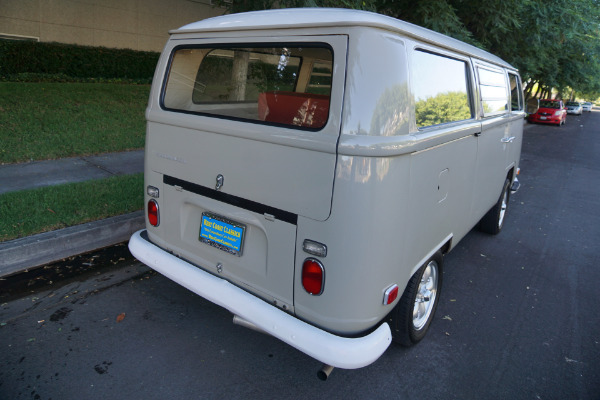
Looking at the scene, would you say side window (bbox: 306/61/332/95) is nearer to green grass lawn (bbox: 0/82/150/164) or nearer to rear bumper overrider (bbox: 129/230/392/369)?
rear bumper overrider (bbox: 129/230/392/369)

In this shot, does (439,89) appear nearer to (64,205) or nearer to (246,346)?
(246,346)

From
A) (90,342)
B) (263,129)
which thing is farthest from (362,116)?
(90,342)

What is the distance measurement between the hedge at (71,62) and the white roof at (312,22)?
10.1 m

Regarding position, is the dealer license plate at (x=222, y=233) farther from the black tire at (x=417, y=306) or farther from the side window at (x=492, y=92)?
the side window at (x=492, y=92)

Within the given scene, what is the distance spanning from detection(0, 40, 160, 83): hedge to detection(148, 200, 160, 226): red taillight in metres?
9.68

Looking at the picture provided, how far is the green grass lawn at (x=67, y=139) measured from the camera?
461 cm

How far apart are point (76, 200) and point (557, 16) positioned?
42.6ft

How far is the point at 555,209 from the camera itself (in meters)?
7.39

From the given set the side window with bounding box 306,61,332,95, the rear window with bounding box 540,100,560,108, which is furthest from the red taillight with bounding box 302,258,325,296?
the rear window with bounding box 540,100,560,108

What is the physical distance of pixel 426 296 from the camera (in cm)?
333

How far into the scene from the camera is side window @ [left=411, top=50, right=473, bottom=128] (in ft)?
8.80

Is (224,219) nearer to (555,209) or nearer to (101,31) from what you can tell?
(555,209)

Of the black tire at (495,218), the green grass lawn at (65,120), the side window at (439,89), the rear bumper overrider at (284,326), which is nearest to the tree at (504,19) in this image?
the green grass lawn at (65,120)

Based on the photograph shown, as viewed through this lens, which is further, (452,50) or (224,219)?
(452,50)
